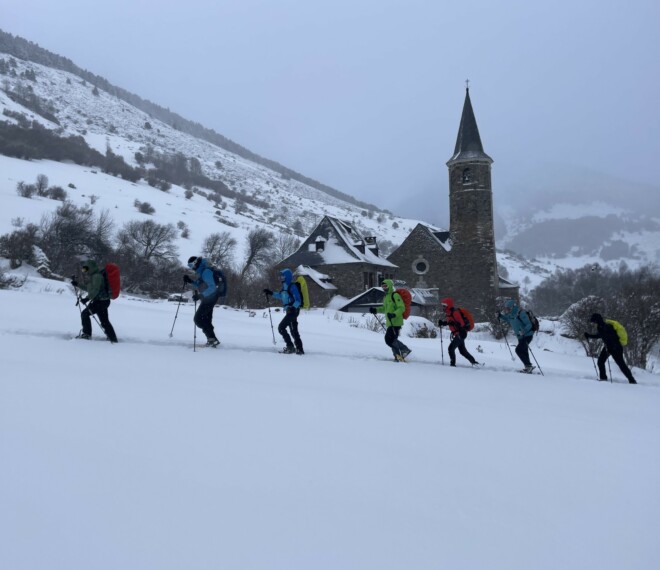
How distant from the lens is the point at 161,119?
143000mm

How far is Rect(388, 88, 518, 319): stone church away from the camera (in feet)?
136

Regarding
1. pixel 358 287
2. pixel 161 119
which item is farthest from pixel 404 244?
pixel 161 119

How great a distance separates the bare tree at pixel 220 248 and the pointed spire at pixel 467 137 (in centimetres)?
2232

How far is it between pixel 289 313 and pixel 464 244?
115 feet

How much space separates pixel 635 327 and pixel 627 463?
23.0m

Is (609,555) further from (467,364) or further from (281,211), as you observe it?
(281,211)

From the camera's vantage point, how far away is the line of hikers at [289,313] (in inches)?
351

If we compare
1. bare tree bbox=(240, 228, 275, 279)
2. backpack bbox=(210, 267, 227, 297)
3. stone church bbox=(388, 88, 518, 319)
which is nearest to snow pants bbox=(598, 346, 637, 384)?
backpack bbox=(210, 267, 227, 297)

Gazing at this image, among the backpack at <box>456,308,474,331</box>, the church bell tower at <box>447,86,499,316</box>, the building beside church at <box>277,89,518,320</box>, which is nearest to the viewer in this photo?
the backpack at <box>456,308,474,331</box>

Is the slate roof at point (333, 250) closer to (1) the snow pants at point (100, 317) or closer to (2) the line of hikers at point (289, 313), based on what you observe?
(2) the line of hikers at point (289, 313)

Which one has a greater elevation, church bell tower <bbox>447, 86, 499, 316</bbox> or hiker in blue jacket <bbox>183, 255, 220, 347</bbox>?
church bell tower <bbox>447, 86, 499, 316</bbox>

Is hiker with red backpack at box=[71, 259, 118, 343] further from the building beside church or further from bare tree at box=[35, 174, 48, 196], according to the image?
bare tree at box=[35, 174, 48, 196]

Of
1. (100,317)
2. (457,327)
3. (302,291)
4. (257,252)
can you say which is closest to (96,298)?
(100,317)

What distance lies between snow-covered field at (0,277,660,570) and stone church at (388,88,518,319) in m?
35.3
